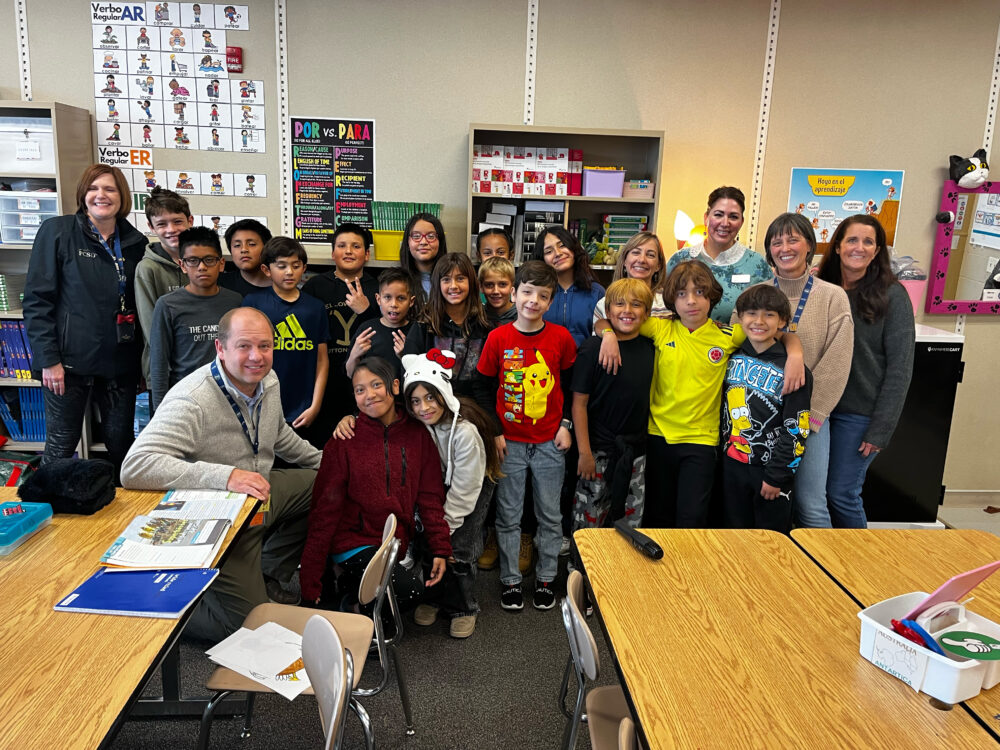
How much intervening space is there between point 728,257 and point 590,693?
6.60 ft

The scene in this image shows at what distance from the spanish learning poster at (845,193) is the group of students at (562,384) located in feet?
4.46

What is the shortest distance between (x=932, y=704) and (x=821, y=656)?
20cm

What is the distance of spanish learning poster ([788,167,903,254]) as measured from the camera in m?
Result: 4.13

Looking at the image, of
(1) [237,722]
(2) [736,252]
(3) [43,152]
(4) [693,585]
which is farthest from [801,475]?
(3) [43,152]

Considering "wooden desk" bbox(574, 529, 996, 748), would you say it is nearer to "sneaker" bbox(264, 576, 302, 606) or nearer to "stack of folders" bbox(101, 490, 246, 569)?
"stack of folders" bbox(101, 490, 246, 569)

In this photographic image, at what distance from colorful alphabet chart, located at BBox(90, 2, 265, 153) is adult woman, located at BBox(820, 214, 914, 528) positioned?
3.21 meters

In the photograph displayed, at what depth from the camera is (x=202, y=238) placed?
9.45 feet

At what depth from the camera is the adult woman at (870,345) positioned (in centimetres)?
285

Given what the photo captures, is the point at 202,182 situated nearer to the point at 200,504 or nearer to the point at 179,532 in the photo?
the point at 200,504

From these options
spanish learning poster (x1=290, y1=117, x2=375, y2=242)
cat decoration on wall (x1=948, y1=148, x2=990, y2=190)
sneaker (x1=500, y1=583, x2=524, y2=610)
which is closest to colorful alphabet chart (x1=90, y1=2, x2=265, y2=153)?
spanish learning poster (x1=290, y1=117, x2=375, y2=242)

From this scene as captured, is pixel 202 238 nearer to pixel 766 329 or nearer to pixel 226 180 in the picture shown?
pixel 226 180

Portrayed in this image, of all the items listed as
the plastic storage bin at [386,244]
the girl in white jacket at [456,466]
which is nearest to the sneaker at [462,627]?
the girl in white jacket at [456,466]

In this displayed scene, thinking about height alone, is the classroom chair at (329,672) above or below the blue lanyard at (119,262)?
below

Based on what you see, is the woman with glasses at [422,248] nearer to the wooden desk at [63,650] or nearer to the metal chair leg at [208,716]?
the wooden desk at [63,650]
